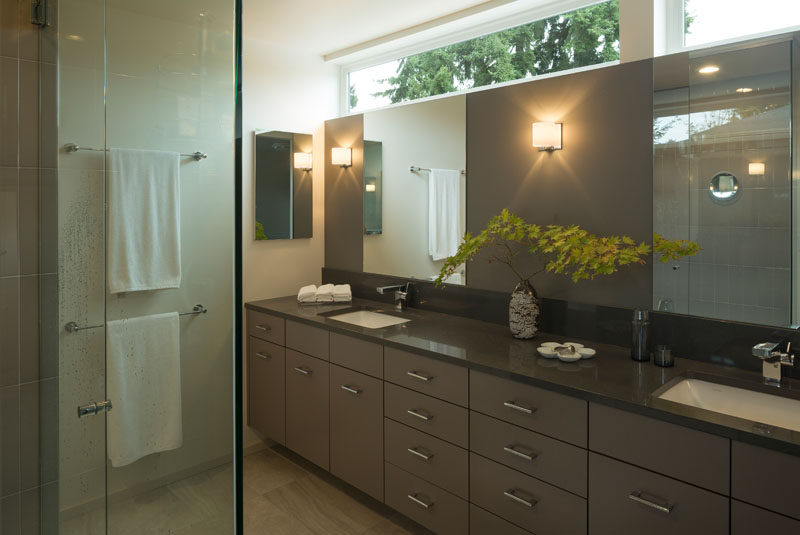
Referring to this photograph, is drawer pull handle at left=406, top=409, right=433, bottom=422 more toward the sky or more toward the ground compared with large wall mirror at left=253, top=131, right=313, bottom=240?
more toward the ground

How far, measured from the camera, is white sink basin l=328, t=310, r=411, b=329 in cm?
303

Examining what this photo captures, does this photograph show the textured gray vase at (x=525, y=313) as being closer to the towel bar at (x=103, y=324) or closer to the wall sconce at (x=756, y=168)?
the wall sconce at (x=756, y=168)

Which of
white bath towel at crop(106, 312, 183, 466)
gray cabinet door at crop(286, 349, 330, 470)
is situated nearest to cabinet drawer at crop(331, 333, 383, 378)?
gray cabinet door at crop(286, 349, 330, 470)

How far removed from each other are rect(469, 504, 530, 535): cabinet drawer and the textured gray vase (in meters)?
0.77

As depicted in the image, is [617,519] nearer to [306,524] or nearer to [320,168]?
[306,524]

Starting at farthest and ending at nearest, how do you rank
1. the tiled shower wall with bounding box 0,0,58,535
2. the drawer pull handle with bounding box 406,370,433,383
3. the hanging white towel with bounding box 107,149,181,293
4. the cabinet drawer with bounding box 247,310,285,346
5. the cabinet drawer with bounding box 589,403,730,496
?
the cabinet drawer with bounding box 247,310,285,346
the drawer pull handle with bounding box 406,370,433,383
the cabinet drawer with bounding box 589,403,730,496
the tiled shower wall with bounding box 0,0,58,535
the hanging white towel with bounding box 107,149,181,293

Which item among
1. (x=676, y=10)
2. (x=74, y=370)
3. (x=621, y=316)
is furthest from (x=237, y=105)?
(x=676, y=10)

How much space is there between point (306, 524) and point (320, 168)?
89.6 inches

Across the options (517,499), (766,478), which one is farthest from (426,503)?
(766,478)

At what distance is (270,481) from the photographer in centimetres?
300

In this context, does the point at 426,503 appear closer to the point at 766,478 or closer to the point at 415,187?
the point at 766,478

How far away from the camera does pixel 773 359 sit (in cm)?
178

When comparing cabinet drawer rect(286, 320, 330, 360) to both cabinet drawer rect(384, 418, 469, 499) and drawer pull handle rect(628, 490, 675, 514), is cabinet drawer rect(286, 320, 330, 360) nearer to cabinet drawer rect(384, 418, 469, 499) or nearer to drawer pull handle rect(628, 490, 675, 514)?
cabinet drawer rect(384, 418, 469, 499)

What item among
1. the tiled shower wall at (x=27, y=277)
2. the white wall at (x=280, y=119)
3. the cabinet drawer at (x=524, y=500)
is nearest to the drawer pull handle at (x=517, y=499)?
the cabinet drawer at (x=524, y=500)
